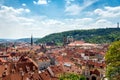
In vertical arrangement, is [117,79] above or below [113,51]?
below

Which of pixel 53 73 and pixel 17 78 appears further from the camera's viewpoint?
pixel 53 73

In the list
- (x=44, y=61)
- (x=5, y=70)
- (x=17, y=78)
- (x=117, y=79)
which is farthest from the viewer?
(x=44, y=61)

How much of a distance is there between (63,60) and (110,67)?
57.9m

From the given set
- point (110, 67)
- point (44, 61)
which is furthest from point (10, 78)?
point (44, 61)

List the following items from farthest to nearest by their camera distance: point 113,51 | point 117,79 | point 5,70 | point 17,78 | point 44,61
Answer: point 44,61, point 5,70, point 17,78, point 113,51, point 117,79

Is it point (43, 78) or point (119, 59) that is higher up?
point (119, 59)

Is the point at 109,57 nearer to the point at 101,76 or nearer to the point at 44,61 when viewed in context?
the point at 101,76

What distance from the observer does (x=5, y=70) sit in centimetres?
5944

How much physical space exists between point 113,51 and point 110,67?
6.72 feet

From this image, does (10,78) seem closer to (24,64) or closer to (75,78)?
(75,78)

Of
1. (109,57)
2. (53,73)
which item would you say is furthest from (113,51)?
(53,73)

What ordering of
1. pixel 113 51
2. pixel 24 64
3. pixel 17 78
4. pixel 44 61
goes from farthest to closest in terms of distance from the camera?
pixel 44 61, pixel 24 64, pixel 17 78, pixel 113 51

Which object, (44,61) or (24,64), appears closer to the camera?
(24,64)

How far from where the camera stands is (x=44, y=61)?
3543 inches
